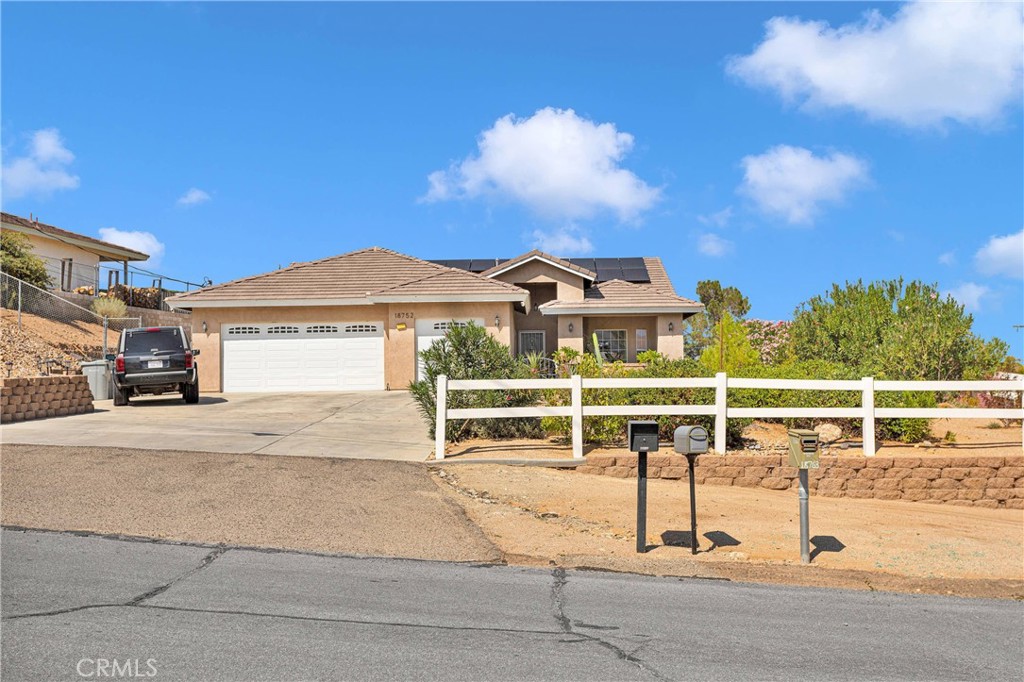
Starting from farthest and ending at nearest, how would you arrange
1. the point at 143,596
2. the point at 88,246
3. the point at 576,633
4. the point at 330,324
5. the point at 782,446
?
1. the point at 88,246
2. the point at 330,324
3. the point at 782,446
4. the point at 143,596
5. the point at 576,633

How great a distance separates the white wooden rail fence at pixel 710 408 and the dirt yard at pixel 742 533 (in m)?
0.88

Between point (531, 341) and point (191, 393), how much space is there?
13645 mm

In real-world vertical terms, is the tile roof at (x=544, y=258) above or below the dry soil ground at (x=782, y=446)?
above

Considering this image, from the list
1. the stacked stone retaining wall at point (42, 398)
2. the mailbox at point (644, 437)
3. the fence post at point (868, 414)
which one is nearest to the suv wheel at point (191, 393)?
the stacked stone retaining wall at point (42, 398)

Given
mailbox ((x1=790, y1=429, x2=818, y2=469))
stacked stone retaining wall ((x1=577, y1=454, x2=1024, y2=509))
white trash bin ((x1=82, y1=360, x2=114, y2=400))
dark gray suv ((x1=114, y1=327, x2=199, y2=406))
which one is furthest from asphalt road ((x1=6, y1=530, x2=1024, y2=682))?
white trash bin ((x1=82, y1=360, x2=114, y2=400))

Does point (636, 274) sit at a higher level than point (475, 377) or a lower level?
higher

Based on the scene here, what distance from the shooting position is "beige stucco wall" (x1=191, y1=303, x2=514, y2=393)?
26219 mm

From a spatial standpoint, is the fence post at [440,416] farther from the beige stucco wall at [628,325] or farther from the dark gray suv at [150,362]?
the beige stucco wall at [628,325]

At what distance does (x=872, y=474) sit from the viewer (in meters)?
12.9

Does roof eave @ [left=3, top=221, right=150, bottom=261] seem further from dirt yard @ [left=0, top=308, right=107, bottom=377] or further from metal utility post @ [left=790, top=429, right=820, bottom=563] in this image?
metal utility post @ [left=790, top=429, right=820, bottom=563]

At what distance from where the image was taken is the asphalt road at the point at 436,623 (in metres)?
4.81

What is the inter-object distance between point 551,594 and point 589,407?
251 inches

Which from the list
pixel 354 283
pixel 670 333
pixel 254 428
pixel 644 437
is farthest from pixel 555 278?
pixel 644 437

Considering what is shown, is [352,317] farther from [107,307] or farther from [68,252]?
[68,252]
